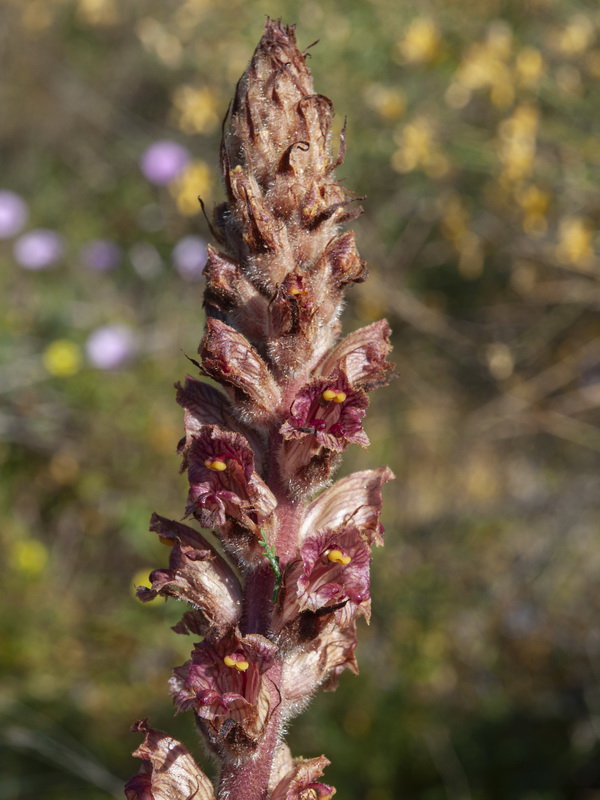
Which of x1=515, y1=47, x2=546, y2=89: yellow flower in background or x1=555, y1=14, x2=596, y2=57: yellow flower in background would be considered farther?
x1=555, y1=14, x2=596, y2=57: yellow flower in background

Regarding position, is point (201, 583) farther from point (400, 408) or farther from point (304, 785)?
point (400, 408)

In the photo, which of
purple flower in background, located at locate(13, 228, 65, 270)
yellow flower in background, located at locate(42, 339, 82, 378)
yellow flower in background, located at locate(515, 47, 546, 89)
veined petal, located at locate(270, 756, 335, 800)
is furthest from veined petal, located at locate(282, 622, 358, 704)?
purple flower in background, located at locate(13, 228, 65, 270)

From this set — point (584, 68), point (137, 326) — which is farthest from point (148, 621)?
point (584, 68)

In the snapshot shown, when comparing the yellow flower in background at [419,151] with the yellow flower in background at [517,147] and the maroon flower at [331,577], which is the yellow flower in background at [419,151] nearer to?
the yellow flower in background at [517,147]

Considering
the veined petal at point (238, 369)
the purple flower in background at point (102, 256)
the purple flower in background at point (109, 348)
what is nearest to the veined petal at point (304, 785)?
the veined petal at point (238, 369)

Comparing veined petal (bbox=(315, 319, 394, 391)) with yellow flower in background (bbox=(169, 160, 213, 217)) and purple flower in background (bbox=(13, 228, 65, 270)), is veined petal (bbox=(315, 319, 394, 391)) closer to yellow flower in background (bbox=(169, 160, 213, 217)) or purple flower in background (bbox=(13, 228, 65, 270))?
yellow flower in background (bbox=(169, 160, 213, 217))

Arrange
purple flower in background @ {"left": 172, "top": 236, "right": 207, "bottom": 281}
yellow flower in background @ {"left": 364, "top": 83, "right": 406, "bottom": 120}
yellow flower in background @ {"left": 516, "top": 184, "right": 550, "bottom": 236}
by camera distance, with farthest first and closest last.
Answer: purple flower in background @ {"left": 172, "top": 236, "right": 207, "bottom": 281}, yellow flower in background @ {"left": 364, "top": 83, "right": 406, "bottom": 120}, yellow flower in background @ {"left": 516, "top": 184, "right": 550, "bottom": 236}

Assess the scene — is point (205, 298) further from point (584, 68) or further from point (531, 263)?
point (584, 68)

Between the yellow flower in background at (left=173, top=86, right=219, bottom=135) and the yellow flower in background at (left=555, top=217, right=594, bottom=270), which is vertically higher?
the yellow flower in background at (left=173, top=86, right=219, bottom=135)
